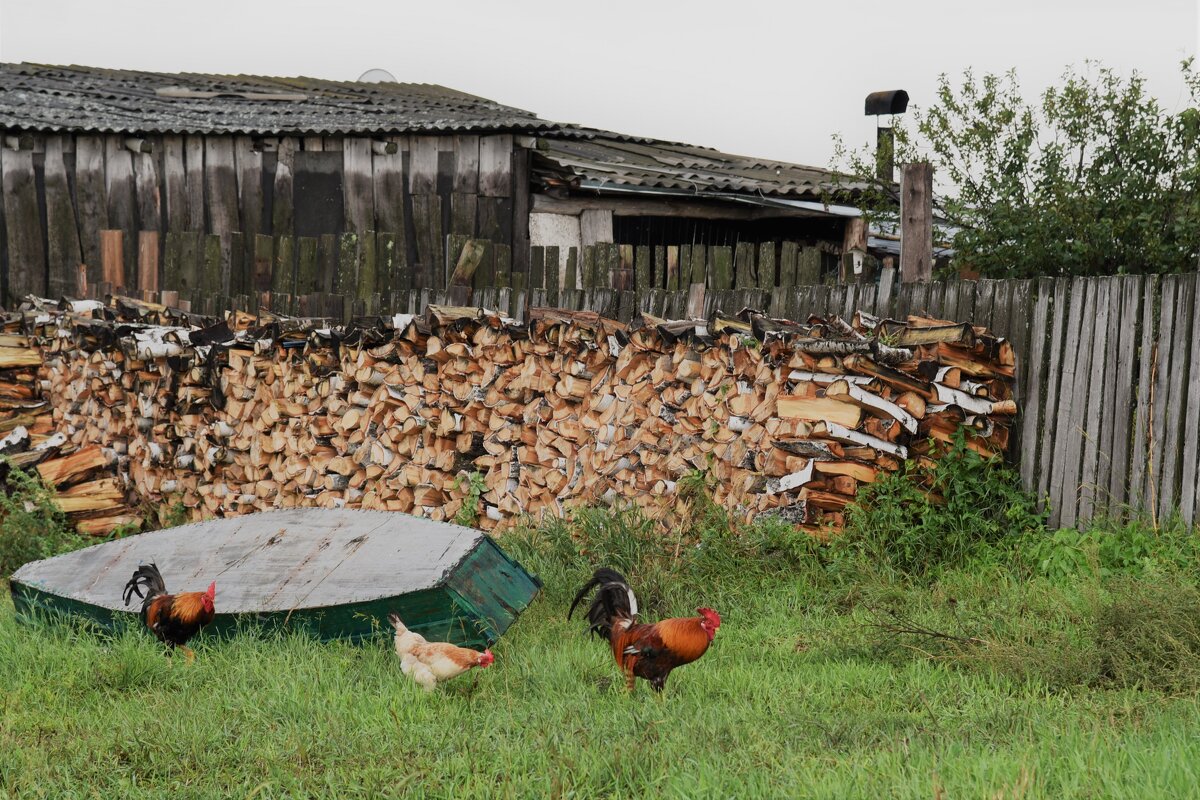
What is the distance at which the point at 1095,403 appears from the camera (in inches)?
256

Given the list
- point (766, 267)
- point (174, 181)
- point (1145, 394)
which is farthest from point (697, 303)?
point (174, 181)

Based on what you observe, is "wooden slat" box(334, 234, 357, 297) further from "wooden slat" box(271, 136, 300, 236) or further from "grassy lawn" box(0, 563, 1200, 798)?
"grassy lawn" box(0, 563, 1200, 798)

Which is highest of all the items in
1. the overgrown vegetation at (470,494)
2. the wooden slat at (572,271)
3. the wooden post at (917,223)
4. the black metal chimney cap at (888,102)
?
the black metal chimney cap at (888,102)

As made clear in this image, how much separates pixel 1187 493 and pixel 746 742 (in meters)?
3.55

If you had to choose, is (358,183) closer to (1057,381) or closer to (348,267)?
(348,267)

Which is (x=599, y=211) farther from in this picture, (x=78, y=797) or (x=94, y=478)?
(x=78, y=797)

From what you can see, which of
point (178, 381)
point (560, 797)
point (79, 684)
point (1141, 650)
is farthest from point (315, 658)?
point (178, 381)

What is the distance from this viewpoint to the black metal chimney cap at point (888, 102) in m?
12.9

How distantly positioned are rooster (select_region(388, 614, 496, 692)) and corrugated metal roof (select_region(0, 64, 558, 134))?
10234 mm

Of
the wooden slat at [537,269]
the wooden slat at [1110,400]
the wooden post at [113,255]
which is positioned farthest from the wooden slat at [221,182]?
the wooden slat at [1110,400]

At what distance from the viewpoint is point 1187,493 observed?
20.0 feet

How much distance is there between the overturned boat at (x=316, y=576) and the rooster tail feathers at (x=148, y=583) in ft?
0.27

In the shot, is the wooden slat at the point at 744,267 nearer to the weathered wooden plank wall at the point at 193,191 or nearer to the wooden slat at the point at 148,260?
the weathered wooden plank wall at the point at 193,191

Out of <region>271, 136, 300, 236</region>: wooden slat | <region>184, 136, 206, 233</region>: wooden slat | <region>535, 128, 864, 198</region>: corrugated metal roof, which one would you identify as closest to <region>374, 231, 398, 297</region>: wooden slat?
<region>535, 128, 864, 198</region>: corrugated metal roof
